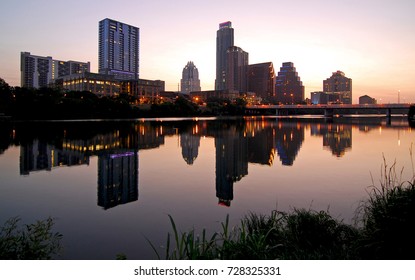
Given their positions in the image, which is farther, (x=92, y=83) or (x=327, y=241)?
(x=92, y=83)

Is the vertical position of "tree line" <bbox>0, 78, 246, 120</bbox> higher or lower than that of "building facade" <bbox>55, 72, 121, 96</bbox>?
lower

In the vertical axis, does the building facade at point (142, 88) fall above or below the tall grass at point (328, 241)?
above

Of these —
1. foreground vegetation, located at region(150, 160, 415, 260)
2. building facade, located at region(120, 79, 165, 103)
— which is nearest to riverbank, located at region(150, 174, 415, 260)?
foreground vegetation, located at region(150, 160, 415, 260)

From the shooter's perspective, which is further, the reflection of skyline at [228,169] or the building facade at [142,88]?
the building facade at [142,88]

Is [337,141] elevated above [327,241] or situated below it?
above

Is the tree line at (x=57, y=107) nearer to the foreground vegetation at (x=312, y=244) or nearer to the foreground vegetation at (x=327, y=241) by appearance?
the foreground vegetation at (x=312, y=244)

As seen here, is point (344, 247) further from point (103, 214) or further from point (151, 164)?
point (151, 164)

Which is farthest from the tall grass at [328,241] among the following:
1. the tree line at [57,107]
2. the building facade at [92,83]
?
the building facade at [92,83]

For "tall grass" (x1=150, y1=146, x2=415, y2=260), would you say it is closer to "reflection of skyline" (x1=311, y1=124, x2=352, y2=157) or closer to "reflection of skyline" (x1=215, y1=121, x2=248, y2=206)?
"reflection of skyline" (x1=215, y1=121, x2=248, y2=206)

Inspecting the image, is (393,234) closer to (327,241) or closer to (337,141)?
(327,241)

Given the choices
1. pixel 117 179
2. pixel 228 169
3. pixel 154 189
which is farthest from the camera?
pixel 228 169

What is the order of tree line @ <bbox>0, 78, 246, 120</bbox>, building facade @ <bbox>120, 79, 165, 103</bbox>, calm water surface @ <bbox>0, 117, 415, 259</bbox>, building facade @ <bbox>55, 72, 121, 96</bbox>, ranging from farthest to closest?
building facade @ <bbox>120, 79, 165, 103</bbox>
building facade @ <bbox>55, 72, 121, 96</bbox>
tree line @ <bbox>0, 78, 246, 120</bbox>
calm water surface @ <bbox>0, 117, 415, 259</bbox>

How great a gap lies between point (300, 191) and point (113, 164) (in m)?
10.8

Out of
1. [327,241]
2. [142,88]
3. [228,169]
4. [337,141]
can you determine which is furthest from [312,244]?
[142,88]
